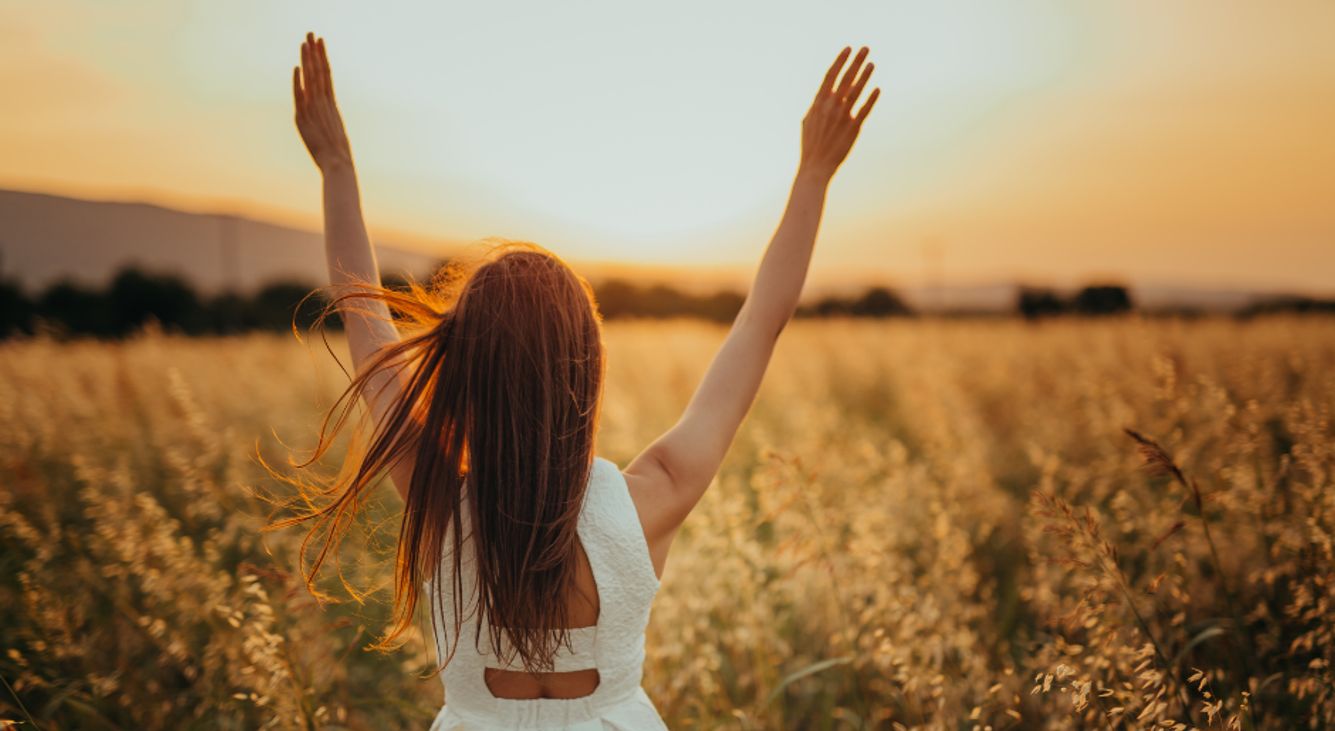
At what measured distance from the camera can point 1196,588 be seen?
294cm

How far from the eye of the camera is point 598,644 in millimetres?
1423

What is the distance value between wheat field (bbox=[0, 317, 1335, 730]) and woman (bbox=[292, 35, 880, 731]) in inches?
9.0

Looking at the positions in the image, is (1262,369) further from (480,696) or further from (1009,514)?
(480,696)

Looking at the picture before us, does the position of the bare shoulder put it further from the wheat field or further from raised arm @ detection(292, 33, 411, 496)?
the wheat field

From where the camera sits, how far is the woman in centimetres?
138

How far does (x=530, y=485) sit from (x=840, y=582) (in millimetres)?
1669

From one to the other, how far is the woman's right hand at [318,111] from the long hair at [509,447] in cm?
63

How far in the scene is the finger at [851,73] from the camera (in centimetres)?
168

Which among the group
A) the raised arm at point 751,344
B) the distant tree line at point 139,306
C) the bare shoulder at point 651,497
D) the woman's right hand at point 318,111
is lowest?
the distant tree line at point 139,306

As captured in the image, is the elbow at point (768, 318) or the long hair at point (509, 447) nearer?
the long hair at point (509, 447)

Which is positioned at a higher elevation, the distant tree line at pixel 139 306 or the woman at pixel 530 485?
the woman at pixel 530 485

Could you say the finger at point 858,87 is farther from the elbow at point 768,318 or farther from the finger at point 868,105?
the elbow at point 768,318

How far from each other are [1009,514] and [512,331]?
3.53 meters

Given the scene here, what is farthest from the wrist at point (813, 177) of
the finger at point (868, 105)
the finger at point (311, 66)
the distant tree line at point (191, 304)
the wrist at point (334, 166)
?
the distant tree line at point (191, 304)
